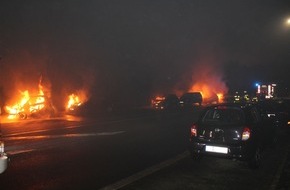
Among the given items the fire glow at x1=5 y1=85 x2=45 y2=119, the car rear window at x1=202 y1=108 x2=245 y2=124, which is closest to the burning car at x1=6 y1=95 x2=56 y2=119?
the fire glow at x1=5 y1=85 x2=45 y2=119

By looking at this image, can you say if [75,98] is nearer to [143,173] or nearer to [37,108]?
[37,108]

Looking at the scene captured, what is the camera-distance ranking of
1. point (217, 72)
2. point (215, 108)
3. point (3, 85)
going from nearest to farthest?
point (215, 108), point (3, 85), point (217, 72)

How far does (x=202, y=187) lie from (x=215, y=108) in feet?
9.54

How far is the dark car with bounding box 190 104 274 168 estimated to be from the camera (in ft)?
26.1

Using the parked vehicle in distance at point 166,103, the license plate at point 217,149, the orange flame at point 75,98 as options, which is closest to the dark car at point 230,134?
the license plate at point 217,149

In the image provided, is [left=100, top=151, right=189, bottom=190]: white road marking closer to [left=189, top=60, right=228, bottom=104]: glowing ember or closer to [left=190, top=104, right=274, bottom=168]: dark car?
[left=190, top=104, right=274, bottom=168]: dark car

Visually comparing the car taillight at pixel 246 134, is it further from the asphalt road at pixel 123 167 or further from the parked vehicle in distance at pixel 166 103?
the parked vehicle in distance at pixel 166 103

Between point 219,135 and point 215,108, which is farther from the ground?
point 215,108

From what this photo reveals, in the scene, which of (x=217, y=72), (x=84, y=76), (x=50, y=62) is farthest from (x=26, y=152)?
(x=217, y=72)

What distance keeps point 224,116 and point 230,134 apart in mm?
847

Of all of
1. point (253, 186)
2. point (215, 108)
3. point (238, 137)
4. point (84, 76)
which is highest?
point (84, 76)

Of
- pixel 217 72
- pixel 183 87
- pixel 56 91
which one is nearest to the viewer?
pixel 56 91

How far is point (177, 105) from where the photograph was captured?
1378 inches

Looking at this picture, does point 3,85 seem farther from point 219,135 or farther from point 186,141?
point 219,135
